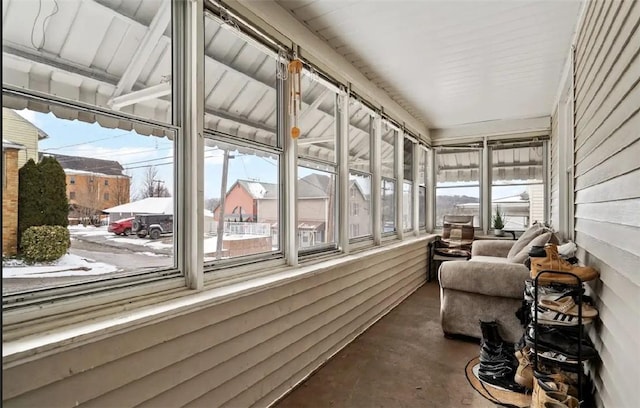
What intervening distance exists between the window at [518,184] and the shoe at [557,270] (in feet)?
13.9

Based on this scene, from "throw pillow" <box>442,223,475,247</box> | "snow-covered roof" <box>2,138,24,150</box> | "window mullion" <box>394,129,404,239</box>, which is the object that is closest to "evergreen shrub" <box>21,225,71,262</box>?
"snow-covered roof" <box>2,138,24,150</box>

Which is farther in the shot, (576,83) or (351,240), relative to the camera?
(351,240)

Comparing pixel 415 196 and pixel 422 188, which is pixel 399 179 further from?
pixel 422 188

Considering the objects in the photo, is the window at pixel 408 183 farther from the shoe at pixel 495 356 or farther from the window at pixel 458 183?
the shoe at pixel 495 356

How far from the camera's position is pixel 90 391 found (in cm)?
121

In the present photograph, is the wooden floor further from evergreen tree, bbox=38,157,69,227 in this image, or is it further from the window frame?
the window frame

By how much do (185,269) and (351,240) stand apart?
198 centimetres

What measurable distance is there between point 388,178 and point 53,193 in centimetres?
371

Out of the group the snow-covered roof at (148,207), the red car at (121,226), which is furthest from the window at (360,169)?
the red car at (121,226)

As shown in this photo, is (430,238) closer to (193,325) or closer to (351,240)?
(351,240)

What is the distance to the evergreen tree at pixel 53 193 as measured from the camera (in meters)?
1.31

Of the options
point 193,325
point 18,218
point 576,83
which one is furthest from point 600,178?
point 18,218

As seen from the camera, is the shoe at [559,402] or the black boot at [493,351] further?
the black boot at [493,351]

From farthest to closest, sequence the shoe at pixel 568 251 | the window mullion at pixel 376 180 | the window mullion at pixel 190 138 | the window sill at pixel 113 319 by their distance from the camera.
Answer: the window mullion at pixel 376 180, the shoe at pixel 568 251, the window mullion at pixel 190 138, the window sill at pixel 113 319
